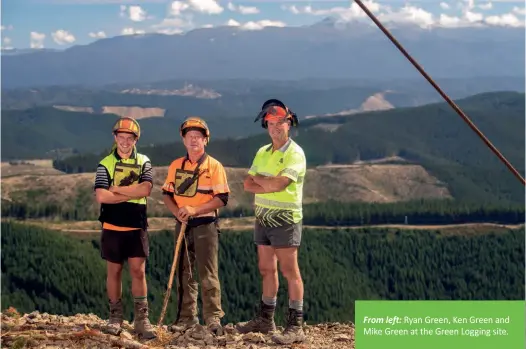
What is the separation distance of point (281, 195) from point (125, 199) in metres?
2.13

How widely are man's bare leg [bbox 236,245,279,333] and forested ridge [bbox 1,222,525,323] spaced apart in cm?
3931

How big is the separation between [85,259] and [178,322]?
73.9 m

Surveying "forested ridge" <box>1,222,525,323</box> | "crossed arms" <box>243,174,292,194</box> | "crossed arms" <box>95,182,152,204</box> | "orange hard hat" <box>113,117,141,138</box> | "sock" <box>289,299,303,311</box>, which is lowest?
"forested ridge" <box>1,222,525,323</box>

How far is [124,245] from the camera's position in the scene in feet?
33.5

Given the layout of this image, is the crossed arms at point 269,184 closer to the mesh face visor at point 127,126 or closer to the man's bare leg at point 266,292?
the man's bare leg at point 266,292

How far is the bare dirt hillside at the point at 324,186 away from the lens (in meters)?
154

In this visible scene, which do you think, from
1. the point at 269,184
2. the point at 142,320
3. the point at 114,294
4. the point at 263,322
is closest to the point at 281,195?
the point at 269,184

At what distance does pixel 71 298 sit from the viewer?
66.6m

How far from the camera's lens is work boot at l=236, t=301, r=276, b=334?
35.4 feet

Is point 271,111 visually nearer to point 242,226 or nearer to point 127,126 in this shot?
point 127,126

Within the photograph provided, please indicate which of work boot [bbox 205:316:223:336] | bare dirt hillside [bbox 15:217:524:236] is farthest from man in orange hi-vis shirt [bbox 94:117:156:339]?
bare dirt hillside [bbox 15:217:524:236]

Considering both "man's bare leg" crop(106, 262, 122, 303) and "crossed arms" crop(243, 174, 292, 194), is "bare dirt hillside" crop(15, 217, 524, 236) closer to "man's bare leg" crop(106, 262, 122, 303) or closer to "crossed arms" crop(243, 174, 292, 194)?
"man's bare leg" crop(106, 262, 122, 303)

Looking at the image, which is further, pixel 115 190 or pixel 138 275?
pixel 138 275

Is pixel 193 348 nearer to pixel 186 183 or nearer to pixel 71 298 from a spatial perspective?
pixel 186 183
